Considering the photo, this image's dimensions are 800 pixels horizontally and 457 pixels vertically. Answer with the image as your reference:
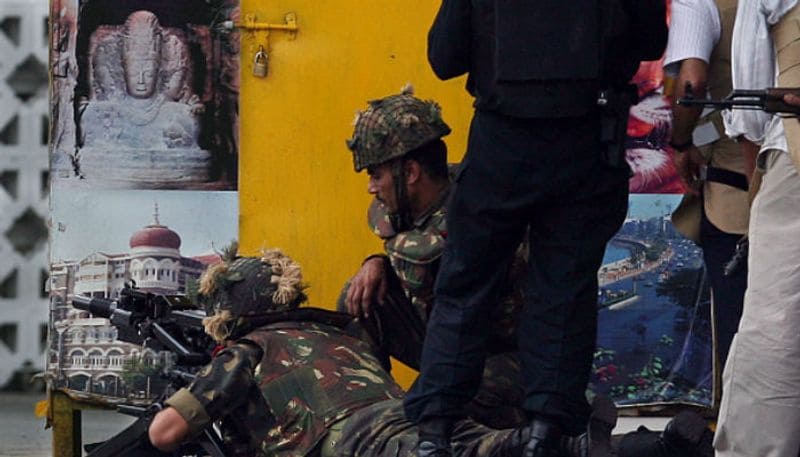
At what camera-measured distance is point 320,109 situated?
5645mm

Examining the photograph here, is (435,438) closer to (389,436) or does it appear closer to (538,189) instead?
(389,436)

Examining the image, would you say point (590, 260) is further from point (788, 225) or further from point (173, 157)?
point (173, 157)

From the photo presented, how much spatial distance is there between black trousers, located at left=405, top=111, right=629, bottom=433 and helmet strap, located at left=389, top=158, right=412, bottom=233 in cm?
61

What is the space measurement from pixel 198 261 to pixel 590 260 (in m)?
1.60

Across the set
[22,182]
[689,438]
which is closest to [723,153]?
[689,438]

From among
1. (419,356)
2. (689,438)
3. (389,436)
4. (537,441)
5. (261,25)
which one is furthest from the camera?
(261,25)

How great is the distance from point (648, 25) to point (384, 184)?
1008mm

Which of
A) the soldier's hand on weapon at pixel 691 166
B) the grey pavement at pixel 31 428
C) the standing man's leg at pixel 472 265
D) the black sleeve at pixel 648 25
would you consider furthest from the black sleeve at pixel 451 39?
the grey pavement at pixel 31 428

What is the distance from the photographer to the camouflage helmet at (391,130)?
16.9 ft

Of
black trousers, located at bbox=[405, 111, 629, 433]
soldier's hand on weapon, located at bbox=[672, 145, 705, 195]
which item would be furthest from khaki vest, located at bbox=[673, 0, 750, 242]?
black trousers, located at bbox=[405, 111, 629, 433]

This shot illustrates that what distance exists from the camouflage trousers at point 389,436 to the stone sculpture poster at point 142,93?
111cm

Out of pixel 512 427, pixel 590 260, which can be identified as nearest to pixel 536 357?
pixel 590 260

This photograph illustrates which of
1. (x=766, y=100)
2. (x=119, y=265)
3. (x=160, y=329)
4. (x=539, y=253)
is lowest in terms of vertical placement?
(x=160, y=329)

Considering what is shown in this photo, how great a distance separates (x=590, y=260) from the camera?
4.52 meters
